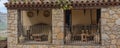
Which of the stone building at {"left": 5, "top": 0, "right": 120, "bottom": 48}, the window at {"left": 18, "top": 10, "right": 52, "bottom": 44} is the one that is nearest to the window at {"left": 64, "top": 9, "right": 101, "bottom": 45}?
the stone building at {"left": 5, "top": 0, "right": 120, "bottom": 48}

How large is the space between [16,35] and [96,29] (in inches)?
169

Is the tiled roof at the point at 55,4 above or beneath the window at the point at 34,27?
above

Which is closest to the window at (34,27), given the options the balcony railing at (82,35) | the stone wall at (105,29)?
the stone wall at (105,29)

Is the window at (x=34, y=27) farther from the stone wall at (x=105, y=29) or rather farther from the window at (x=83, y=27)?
the window at (x=83, y=27)

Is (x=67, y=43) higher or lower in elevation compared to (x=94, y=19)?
lower

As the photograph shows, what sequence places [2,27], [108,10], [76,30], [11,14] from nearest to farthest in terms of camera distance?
[108,10] → [11,14] → [76,30] → [2,27]

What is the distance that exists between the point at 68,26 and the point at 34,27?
2.14 meters

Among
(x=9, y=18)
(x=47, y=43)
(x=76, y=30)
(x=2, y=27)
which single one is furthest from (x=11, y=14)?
(x=2, y=27)

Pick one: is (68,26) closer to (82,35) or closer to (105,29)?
(82,35)

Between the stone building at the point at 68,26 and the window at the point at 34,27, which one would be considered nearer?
the stone building at the point at 68,26

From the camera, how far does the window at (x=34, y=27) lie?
A: 48.4 feet

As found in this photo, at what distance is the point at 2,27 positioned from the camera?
2327 cm

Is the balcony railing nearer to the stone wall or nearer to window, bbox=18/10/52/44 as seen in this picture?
the stone wall

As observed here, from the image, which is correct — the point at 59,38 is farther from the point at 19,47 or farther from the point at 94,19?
the point at 94,19
